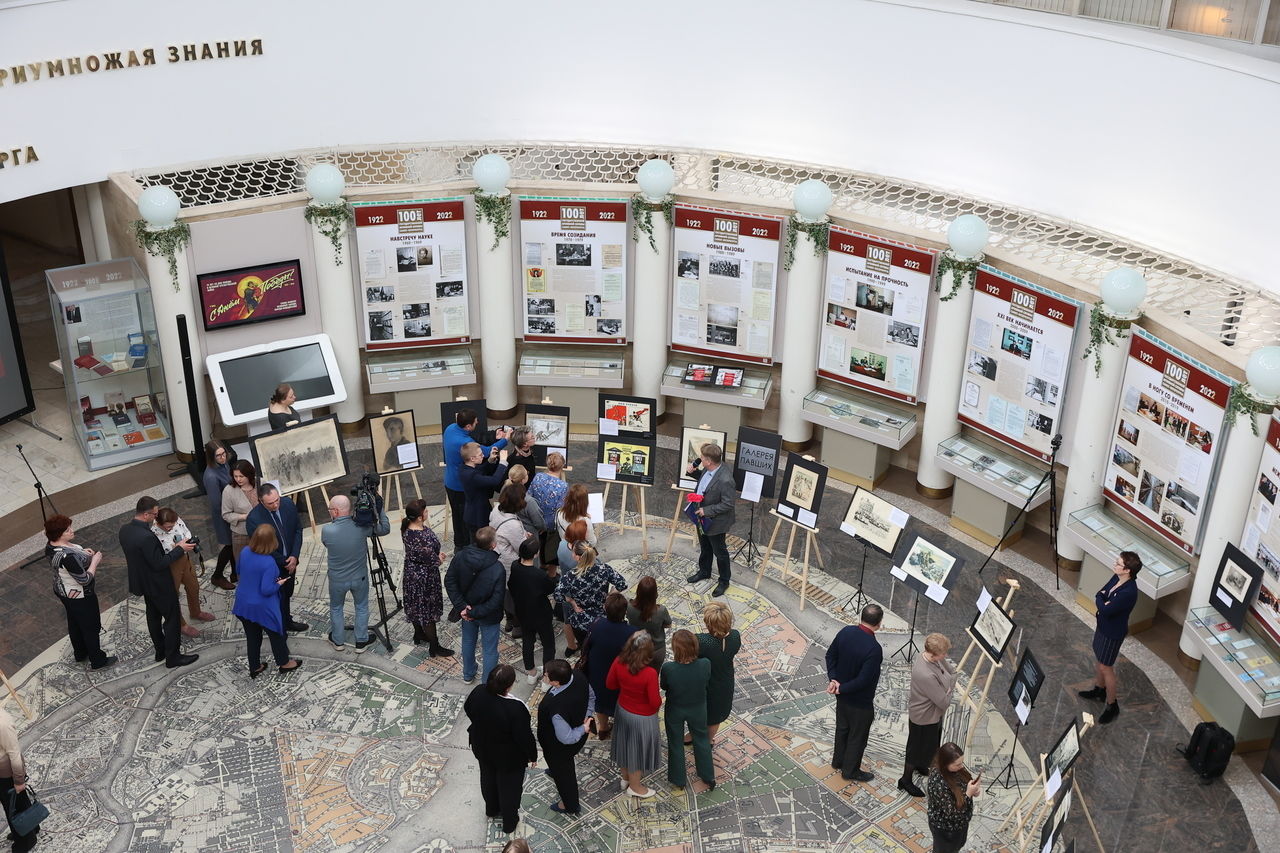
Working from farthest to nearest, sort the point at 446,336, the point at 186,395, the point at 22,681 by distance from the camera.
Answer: the point at 446,336
the point at 186,395
the point at 22,681

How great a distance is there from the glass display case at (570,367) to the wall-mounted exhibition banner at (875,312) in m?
2.61

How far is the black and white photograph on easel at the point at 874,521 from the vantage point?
37.2 ft

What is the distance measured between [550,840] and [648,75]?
983 cm

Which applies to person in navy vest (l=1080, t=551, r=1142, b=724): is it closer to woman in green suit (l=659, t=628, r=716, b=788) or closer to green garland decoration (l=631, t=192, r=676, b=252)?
woman in green suit (l=659, t=628, r=716, b=788)

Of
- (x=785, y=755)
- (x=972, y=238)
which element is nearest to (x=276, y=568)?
(x=785, y=755)

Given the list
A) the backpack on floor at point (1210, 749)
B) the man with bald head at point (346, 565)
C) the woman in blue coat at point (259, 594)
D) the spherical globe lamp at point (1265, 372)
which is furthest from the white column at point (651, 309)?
the backpack on floor at point (1210, 749)

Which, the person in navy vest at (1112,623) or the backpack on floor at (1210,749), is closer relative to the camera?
the backpack on floor at (1210,749)

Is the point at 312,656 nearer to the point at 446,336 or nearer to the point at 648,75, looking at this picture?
the point at 446,336

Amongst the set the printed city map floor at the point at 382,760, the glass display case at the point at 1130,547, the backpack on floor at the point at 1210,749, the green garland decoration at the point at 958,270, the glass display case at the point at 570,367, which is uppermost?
→ the green garland decoration at the point at 958,270

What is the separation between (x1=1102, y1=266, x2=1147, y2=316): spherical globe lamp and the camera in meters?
11.4

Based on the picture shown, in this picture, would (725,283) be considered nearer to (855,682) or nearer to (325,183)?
(325,183)

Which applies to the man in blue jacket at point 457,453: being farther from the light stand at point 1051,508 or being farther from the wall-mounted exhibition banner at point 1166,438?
the wall-mounted exhibition banner at point 1166,438

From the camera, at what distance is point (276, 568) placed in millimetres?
10633

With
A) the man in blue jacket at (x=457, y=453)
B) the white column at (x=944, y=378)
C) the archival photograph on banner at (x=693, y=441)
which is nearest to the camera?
the man in blue jacket at (x=457, y=453)
